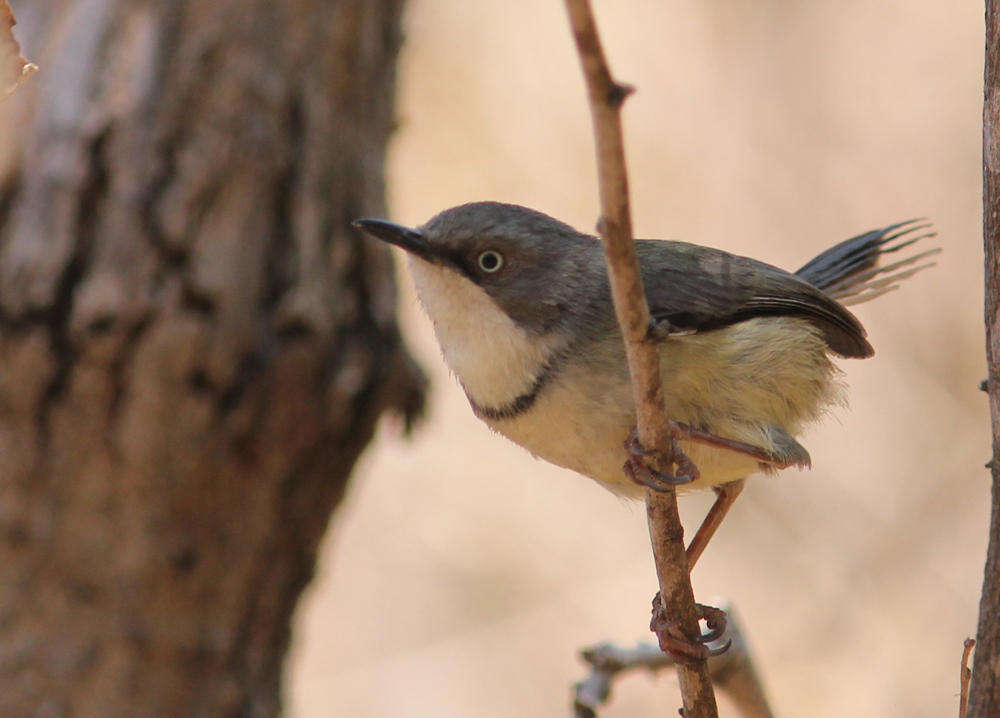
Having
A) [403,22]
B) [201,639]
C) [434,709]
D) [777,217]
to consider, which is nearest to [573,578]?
[434,709]

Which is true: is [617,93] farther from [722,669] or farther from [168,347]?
[168,347]

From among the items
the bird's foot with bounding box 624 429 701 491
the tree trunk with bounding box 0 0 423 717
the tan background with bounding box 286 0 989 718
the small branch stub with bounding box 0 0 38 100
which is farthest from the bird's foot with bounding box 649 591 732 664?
the tan background with bounding box 286 0 989 718

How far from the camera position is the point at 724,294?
143 inches

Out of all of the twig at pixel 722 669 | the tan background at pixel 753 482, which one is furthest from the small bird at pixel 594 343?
the tan background at pixel 753 482

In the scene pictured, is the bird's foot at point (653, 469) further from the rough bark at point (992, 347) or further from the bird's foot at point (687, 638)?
the rough bark at point (992, 347)

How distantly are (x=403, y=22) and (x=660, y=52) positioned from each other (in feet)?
11.0

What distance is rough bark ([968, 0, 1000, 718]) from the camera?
2682 mm

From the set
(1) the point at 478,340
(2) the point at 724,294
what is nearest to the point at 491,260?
(1) the point at 478,340

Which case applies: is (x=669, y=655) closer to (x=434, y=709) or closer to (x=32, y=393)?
(x=32, y=393)

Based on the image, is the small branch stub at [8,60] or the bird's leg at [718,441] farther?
the bird's leg at [718,441]

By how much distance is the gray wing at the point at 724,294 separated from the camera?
11.5 ft

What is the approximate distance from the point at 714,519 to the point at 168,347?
2.25 metres

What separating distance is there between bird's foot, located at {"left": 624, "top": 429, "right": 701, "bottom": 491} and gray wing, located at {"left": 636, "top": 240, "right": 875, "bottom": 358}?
0.59 m

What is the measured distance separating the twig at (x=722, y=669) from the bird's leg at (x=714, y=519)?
40 centimetres
